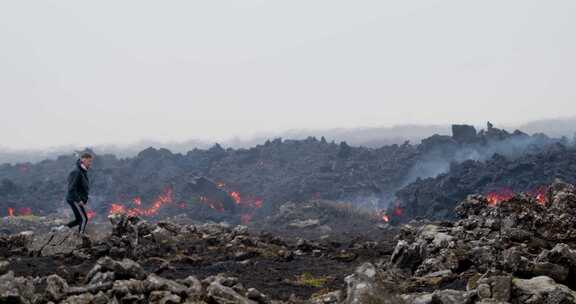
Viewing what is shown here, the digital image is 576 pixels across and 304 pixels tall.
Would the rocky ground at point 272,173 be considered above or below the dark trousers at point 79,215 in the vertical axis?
below

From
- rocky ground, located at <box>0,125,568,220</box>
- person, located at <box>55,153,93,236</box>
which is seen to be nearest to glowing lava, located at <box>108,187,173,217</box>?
rocky ground, located at <box>0,125,568,220</box>

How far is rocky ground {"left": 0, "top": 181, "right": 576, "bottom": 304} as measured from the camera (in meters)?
12.4

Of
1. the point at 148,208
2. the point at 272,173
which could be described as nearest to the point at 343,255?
the point at 148,208

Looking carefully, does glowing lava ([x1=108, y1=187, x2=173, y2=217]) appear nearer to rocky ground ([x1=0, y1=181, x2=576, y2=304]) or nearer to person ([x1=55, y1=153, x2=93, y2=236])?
rocky ground ([x1=0, y1=181, x2=576, y2=304])

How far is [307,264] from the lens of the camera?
26.0 meters

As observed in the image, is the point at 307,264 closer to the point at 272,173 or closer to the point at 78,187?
the point at 78,187

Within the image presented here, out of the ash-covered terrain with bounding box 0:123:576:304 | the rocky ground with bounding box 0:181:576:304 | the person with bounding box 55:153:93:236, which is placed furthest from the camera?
the person with bounding box 55:153:93:236

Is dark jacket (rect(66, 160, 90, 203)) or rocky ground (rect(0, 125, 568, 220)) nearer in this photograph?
dark jacket (rect(66, 160, 90, 203))

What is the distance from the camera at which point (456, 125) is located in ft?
447

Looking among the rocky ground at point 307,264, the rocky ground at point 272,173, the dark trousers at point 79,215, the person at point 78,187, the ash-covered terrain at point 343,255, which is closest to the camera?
the rocky ground at point 307,264

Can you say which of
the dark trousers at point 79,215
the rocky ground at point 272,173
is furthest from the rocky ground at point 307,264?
the rocky ground at point 272,173

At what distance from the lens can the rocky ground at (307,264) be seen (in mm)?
12430

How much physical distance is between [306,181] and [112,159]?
259 feet

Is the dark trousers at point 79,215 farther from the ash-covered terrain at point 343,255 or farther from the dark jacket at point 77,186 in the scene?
the ash-covered terrain at point 343,255
